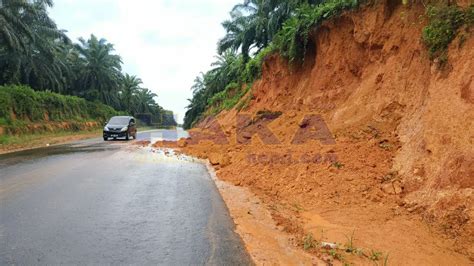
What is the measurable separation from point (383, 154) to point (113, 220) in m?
5.71

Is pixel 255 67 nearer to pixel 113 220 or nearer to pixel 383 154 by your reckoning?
pixel 383 154

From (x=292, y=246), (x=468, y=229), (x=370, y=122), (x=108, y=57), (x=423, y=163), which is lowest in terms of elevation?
(x=292, y=246)

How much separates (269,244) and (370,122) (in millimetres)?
5761

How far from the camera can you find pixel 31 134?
26.6 metres

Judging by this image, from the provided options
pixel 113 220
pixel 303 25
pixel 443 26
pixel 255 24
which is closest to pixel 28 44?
pixel 255 24

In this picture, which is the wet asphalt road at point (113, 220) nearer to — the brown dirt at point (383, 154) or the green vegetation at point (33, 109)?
the brown dirt at point (383, 154)

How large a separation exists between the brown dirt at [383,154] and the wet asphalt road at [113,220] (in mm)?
1319

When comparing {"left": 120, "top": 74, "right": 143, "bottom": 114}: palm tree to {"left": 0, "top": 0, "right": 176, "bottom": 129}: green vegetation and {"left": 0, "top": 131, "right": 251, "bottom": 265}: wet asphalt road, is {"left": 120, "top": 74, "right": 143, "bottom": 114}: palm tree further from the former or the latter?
{"left": 0, "top": 131, "right": 251, "bottom": 265}: wet asphalt road

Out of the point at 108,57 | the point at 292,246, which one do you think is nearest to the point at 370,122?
the point at 292,246

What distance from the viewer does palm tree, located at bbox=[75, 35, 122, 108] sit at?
163 feet

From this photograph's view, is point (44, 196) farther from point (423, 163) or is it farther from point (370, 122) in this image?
point (370, 122)

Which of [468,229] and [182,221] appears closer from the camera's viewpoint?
[468,229]

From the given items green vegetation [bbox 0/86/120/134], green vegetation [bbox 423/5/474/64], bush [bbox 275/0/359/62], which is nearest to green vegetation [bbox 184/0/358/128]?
bush [bbox 275/0/359/62]

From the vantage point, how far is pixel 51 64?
38.5 m
